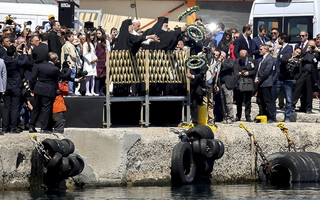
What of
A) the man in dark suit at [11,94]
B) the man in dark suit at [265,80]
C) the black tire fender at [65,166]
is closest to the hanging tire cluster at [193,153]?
the black tire fender at [65,166]

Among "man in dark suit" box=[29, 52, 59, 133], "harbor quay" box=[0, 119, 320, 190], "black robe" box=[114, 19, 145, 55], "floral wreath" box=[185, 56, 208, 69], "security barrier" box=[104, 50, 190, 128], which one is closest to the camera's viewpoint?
"harbor quay" box=[0, 119, 320, 190]

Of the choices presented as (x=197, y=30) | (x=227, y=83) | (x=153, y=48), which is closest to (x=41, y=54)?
(x=153, y=48)

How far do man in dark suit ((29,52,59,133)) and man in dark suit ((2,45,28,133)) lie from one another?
38 cm

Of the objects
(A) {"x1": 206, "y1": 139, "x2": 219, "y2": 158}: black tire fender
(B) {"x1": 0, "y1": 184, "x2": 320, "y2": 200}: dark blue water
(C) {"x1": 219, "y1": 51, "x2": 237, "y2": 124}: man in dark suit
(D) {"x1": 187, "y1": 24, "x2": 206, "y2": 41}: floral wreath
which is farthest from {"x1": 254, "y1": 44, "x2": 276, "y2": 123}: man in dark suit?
(A) {"x1": 206, "y1": 139, "x2": 219, "y2": 158}: black tire fender

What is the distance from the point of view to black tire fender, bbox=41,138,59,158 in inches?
723

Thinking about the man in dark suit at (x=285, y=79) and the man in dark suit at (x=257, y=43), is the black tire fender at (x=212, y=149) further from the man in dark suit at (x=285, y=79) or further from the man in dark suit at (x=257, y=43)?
the man in dark suit at (x=257, y=43)

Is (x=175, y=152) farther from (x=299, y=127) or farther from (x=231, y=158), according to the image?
(x=299, y=127)

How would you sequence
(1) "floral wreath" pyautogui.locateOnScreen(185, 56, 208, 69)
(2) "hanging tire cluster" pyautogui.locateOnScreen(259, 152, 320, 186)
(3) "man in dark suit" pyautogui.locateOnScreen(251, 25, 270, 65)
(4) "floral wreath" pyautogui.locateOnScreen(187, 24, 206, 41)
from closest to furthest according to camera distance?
(2) "hanging tire cluster" pyautogui.locateOnScreen(259, 152, 320, 186)
(1) "floral wreath" pyautogui.locateOnScreen(185, 56, 208, 69)
(4) "floral wreath" pyautogui.locateOnScreen(187, 24, 206, 41)
(3) "man in dark suit" pyautogui.locateOnScreen(251, 25, 270, 65)

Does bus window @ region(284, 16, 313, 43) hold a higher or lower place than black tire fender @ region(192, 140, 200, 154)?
higher

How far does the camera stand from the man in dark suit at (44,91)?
771 inches

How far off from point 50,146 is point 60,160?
0.32 m

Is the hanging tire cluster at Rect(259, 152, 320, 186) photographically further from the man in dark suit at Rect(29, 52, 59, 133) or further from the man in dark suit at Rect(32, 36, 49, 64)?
the man in dark suit at Rect(32, 36, 49, 64)

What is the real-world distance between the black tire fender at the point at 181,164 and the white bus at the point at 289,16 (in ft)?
36.1

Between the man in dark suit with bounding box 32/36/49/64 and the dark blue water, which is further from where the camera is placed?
the man in dark suit with bounding box 32/36/49/64
